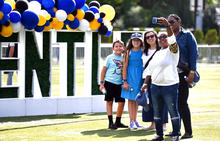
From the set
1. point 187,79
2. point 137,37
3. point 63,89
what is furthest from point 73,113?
point 187,79

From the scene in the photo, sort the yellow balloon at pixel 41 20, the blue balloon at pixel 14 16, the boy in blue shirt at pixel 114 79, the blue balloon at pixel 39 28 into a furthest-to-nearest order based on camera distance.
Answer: the blue balloon at pixel 39 28 → the yellow balloon at pixel 41 20 → the blue balloon at pixel 14 16 → the boy in blue shirt at pixel 114 79

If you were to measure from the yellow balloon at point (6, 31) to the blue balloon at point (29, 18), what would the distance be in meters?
0.33

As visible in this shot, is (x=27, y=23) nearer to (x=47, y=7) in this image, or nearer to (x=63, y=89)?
(x=47, y=7)

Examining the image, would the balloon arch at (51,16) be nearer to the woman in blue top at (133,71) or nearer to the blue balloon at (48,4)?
the blue balloon at (48,4)

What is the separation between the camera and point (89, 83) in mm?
11688

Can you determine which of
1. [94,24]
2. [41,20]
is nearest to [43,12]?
[41,20]

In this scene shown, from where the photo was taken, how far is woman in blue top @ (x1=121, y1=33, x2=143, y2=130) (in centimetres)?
910

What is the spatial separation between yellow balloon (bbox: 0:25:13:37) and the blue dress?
108 inches

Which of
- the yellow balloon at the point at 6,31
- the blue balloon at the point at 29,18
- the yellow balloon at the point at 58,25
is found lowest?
the yellow balloon at the point at 6,31

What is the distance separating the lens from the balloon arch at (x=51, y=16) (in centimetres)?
1027

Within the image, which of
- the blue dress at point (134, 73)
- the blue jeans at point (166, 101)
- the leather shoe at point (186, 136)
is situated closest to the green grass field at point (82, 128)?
the leather shoe at point (186, 136)

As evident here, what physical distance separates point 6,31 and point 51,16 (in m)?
1.11

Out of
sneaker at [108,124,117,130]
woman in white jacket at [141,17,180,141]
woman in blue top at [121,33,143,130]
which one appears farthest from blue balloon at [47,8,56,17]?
woman in white jacket at [141,17,180,141]

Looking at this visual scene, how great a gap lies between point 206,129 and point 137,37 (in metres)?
2.12
